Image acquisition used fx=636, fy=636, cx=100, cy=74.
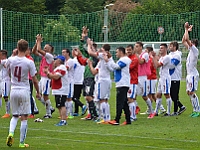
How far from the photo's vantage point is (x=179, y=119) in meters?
18.3

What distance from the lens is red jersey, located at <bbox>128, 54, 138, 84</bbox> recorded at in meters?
17.6

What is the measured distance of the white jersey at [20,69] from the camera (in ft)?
42.7

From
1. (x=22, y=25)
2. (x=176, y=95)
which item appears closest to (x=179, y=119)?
(x=176, y=95)

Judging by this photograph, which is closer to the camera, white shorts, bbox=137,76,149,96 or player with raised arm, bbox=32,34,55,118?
player with raised arm, bbox=32,34,55,118

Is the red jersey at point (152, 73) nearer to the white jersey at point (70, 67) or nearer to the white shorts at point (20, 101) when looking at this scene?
the white jersey at point (70, 67)

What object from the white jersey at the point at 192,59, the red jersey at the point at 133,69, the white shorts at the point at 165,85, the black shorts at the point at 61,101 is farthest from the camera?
the white shorts at the point at 165,85

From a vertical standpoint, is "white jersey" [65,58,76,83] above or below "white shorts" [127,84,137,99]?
above

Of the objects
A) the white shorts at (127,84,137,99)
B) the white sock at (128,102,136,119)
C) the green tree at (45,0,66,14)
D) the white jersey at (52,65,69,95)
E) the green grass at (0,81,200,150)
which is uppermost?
the green tree at (45,0,66,14)

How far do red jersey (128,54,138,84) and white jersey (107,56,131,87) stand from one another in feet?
2.34

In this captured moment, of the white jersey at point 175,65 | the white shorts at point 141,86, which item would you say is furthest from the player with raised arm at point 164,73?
the white shorts at point 141,86

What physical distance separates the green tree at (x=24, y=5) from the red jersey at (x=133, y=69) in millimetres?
39923

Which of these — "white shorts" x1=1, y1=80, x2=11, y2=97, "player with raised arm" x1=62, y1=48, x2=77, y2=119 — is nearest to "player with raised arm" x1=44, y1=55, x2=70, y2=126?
"player with raised arm" x1=62, y1=48, x2=77, y2=119

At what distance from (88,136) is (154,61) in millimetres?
5060

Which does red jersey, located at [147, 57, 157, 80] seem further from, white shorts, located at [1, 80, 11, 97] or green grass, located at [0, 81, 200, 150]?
white shorts, located at [1, 80, 11, 97]
